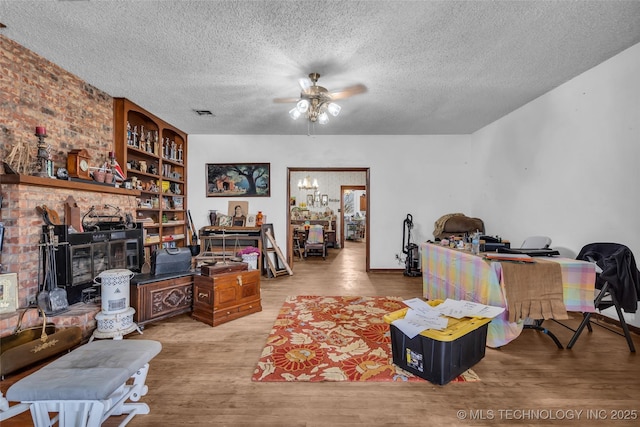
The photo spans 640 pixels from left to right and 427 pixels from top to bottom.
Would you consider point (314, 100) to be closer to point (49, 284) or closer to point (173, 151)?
point (49, 284)

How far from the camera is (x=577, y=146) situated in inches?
131

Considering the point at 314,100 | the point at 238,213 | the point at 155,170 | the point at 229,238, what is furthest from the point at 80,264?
the point at 314,100

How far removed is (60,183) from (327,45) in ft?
9.78

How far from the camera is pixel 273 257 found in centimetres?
562

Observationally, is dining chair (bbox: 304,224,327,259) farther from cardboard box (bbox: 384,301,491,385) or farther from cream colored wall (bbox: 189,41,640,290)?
cardboard box (bbox: 384,301,491,385)

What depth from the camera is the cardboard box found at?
76.9 inches

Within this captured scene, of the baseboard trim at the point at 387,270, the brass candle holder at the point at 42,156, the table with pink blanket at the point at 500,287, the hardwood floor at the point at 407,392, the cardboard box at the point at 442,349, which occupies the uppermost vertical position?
the brass candle holder at the point at 42,156

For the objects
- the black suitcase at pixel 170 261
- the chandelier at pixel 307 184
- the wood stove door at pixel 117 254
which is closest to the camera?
the black suitcase at pixel 170 261

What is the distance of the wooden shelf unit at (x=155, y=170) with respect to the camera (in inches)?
157

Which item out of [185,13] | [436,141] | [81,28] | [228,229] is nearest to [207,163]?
[228,229]

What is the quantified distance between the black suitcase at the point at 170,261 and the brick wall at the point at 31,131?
0.76 m

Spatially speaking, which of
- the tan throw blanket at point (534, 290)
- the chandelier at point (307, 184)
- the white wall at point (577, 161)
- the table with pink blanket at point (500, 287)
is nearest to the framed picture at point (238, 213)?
the chandelier at point (307, 184)

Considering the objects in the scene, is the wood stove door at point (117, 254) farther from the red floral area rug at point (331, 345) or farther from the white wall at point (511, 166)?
the white wall at point (511, 166)

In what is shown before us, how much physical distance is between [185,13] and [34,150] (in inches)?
83.8
